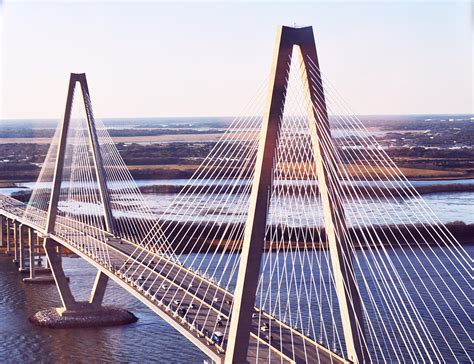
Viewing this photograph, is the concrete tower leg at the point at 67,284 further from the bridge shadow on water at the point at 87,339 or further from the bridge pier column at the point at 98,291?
the bridge shadow on water at the point at 87,339

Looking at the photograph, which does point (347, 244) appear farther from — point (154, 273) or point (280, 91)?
point (154, 273)

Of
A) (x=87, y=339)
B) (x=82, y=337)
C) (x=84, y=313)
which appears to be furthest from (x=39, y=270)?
(x=87, y=339)

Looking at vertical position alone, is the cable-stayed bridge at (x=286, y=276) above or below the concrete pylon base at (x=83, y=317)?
above

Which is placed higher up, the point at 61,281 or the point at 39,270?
the point at 61,281

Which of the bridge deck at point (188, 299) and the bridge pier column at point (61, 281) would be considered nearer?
the bridge deck at point (188, 299)

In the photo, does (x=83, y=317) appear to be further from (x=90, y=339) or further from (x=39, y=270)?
(x=39, y=270)

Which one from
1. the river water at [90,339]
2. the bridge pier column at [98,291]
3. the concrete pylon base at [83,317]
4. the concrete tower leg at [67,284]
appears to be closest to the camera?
the river water at [90,339]

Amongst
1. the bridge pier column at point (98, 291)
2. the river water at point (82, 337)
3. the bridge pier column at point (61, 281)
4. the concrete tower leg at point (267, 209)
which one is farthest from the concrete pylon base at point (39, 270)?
the concrete tower leg at point (267, 209)

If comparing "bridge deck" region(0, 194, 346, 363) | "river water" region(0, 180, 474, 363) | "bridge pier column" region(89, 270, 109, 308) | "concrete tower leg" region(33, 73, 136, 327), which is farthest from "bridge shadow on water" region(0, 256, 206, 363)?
"bridge deck" region(0, 194, 346, 363)
